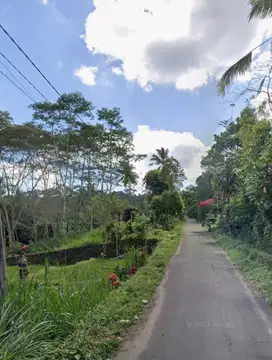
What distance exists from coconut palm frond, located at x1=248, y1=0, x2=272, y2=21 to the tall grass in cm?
727

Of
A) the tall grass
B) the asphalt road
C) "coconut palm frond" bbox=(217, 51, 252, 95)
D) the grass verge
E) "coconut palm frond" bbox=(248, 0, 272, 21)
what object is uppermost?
"coconut palm frond" bbox=(248, 0, 272, 21)

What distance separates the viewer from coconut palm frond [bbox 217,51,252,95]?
8.55 m

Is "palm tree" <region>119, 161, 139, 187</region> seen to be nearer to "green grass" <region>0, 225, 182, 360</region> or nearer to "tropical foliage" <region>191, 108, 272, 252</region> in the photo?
"tropical foliage" <region>191, 108, 272, 252</region>

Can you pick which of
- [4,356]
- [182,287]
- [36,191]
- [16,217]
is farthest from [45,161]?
[4,356]

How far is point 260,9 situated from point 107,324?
7.74 metres

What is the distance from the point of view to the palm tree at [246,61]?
7.67 m

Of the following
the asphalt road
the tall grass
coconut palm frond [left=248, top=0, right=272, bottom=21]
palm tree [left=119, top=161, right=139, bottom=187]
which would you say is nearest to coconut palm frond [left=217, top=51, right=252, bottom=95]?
coconut palm frond [left=248, top=0, right=272, bottom=21]

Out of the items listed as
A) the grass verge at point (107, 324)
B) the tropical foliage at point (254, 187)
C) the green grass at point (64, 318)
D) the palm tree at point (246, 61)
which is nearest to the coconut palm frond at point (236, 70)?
the palm tree at point (246, 61)

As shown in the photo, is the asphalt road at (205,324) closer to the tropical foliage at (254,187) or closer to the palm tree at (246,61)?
the tropical foliage at (254,187)

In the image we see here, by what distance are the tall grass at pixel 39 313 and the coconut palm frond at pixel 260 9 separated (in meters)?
7.27

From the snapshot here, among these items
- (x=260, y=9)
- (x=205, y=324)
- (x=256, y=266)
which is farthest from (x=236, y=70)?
(x=205, y=324)

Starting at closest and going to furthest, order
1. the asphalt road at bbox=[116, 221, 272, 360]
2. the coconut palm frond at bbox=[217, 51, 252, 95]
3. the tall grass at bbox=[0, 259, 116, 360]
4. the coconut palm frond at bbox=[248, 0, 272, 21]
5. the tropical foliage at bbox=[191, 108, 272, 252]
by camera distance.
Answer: the tall grass at bbox=[0, 259, 116, 360], the asphalt road at bbox=[116, 221, 272, 360], the coconut palm frond at bbox=[248, 0, 272, 21], the coconut palm frond at bbox=[217, 51, 252, 95], the tropical foliage at bbox=[191, 108, 272, 252]

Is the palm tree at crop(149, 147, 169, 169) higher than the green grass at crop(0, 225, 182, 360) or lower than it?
higher

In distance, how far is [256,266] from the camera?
8.77 m
